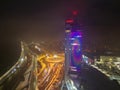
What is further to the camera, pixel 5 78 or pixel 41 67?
pixel 41 67

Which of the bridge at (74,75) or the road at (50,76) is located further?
the road at (50,76)

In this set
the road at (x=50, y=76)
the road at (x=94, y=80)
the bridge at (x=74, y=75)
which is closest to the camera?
the bridge at (x=74, y=75)

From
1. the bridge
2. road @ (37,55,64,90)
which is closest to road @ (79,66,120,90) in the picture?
the bridge

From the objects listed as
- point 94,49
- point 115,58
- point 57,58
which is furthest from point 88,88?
point 57,58

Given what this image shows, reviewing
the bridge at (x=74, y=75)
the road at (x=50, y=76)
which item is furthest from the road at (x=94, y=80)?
the road at (x=50, y=76)

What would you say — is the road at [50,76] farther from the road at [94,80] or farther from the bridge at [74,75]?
the road at [94,80]

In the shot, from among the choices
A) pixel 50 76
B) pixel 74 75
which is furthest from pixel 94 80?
pixel 50 76

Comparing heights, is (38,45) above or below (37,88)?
above

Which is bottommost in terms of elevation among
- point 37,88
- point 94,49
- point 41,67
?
point 37,88

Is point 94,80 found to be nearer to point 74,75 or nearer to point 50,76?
point 74,75

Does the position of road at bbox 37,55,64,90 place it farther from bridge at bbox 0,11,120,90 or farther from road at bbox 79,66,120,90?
road at bbox 79,66,120,90

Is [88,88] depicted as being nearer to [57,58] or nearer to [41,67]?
[41,67]
